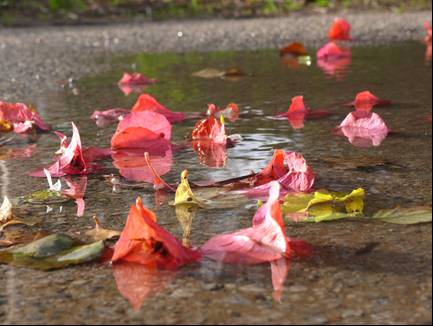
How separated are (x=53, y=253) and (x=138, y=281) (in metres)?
0.20

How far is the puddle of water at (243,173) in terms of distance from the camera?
4.09ft

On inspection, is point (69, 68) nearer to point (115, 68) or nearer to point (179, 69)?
point (115, 68)

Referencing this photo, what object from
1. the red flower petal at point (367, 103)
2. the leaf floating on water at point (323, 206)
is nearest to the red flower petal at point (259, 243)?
the leaf floating on water at point (323, 206)

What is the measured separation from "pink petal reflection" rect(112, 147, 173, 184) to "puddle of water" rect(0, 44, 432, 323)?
4cm

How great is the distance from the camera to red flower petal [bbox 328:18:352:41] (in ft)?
18.6

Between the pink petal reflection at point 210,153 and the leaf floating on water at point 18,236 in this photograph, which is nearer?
the leaf floating on water at point 18,236

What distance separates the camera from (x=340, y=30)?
5727 mm

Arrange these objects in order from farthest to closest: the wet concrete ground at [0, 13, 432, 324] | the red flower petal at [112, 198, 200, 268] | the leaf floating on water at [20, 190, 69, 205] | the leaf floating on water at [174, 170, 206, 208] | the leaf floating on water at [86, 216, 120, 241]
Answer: the leaf floating on water at [20, 190, 69, 205] → the leaf floating on water at [174, 170, 206, 208] → the leaf floating on water at [86, 216, 120, 241] → the red flower petal at [112, 198, 200, 268] → the wet concrete ground at [0, 13, 432, 324]

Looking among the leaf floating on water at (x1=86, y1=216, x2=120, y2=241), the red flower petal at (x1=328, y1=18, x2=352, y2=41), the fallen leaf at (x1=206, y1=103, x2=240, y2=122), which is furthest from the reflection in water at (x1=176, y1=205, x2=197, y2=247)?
the red flower petal at (x1=328, y1=18, x2=352, y2=41)

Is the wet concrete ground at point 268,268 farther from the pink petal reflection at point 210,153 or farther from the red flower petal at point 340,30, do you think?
the red flower petal at point 340,30

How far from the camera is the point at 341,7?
816 cm

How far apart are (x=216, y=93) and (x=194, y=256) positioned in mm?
2404

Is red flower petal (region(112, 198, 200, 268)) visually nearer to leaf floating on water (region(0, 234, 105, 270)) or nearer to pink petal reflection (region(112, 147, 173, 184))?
leaf floating on water (region(0, 234, 105, 270))

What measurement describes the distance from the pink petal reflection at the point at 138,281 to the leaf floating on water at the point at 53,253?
6cm
